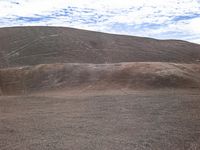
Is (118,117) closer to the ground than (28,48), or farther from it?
farther from it

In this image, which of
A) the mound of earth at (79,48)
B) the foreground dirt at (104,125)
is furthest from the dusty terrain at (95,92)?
the mound of earth at (79,48)

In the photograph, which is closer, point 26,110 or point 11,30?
point 26,110

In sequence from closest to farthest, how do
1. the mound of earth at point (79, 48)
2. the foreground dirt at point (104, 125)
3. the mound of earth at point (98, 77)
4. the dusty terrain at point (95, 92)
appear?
1. the foreground dirt at point (104, 125)
2. the dusty terrain at point (95, 92)
3. the mound of earth at point (98, 77)
4. the mound of earth at point (79, 48)

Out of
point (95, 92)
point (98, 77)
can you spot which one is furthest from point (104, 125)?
point (98, 77)

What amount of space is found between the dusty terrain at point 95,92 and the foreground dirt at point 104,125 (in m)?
0.03

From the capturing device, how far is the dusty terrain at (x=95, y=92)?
580 inches

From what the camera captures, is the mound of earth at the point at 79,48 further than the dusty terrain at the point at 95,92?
Yes

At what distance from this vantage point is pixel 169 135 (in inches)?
580

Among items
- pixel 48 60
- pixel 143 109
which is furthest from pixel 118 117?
pixel 48 60

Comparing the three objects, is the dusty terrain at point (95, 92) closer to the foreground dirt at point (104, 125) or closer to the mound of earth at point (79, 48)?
the foreground dirt at point (104, 125)

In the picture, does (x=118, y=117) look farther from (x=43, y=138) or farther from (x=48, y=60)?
(x=48, y=60)

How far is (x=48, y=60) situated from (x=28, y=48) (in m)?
6.31

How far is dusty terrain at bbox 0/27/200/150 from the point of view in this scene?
14.7 meters

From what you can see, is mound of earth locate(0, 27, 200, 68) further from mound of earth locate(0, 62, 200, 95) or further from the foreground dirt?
the foreground dirt
